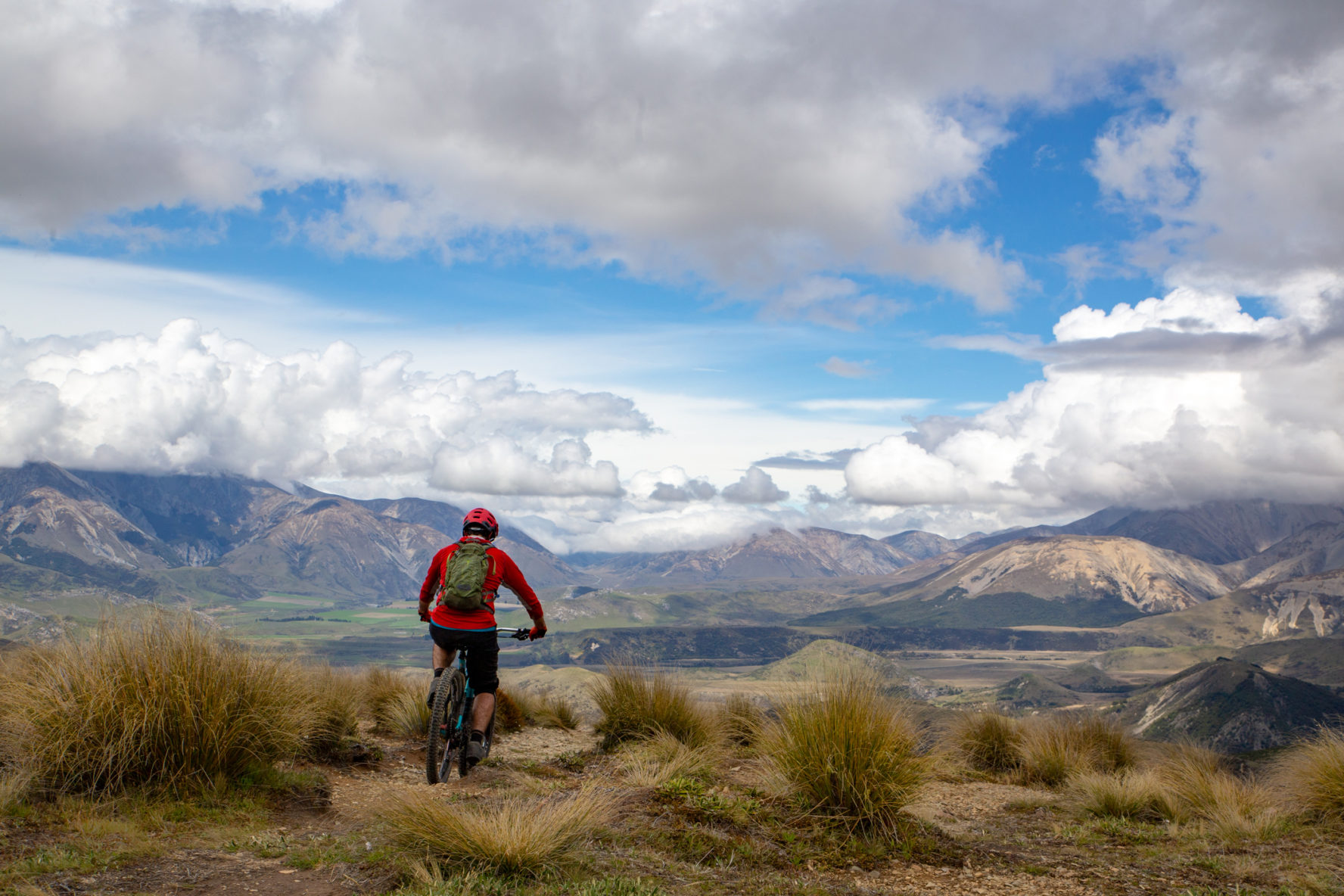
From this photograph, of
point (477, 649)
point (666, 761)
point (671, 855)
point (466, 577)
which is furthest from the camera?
point (666, 761)

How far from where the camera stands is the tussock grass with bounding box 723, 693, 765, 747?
1253 centimetres

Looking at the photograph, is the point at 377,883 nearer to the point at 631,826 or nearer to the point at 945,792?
the point at 631,826

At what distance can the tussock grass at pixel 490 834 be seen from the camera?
5.31 meters

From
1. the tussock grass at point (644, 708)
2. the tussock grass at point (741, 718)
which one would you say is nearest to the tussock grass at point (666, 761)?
the tussock grass at point (644, 708)

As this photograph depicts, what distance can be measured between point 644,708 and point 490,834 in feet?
23.3

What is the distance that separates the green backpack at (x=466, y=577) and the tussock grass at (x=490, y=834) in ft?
7.04

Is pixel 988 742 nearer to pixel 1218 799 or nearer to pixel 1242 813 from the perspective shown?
pixel 1218 799

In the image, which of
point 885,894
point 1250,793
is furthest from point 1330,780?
point 885,894

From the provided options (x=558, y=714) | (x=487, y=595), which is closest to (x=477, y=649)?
(x=487, y=595)

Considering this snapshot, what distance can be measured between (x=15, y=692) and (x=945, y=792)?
10.6 m

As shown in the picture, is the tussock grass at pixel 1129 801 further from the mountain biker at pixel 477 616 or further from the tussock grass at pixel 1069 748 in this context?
the mountain biker at pixel 477 616

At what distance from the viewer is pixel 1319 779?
945 cm

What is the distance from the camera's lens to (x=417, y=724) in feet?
40.0

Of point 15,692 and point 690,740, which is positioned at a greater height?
point 15,692
